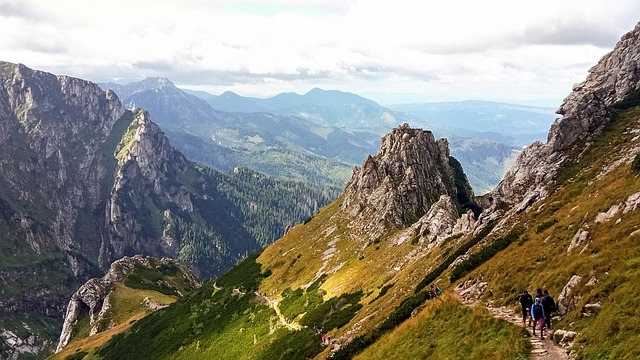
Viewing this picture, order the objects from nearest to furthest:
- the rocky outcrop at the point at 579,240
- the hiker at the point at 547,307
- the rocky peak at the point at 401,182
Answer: the hiker at the point at 547,307 → the rocky outcrop at the point at 579,240 → the rocky peak at the point at 401,182

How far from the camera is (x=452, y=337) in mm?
34062

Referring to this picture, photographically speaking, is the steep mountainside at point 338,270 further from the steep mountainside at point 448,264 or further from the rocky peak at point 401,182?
the steep mountainside at point 448,264

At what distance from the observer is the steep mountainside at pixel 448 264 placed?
98.9ft

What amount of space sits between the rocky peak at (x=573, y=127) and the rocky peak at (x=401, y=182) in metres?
37.2

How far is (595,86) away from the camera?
73.9m

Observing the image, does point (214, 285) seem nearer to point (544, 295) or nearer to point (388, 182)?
point (388, 182)

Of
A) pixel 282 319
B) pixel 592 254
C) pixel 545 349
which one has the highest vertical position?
pixel 592 254

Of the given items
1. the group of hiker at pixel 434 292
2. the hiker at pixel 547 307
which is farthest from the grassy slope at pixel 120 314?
the hiker at pixel 547 307

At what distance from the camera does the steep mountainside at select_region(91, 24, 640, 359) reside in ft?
98.9

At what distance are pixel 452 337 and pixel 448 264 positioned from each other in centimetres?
2190

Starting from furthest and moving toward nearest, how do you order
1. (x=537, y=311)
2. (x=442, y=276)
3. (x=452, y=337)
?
(x=442, y=276)
(x=452, y=337)
(x=537, y=311)

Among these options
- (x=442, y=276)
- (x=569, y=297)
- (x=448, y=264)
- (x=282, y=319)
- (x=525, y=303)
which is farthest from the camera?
(x=282, y=319)

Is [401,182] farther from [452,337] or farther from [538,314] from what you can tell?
[538,314]

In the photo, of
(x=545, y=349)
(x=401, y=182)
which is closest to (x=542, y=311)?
(x=545, y=349)
